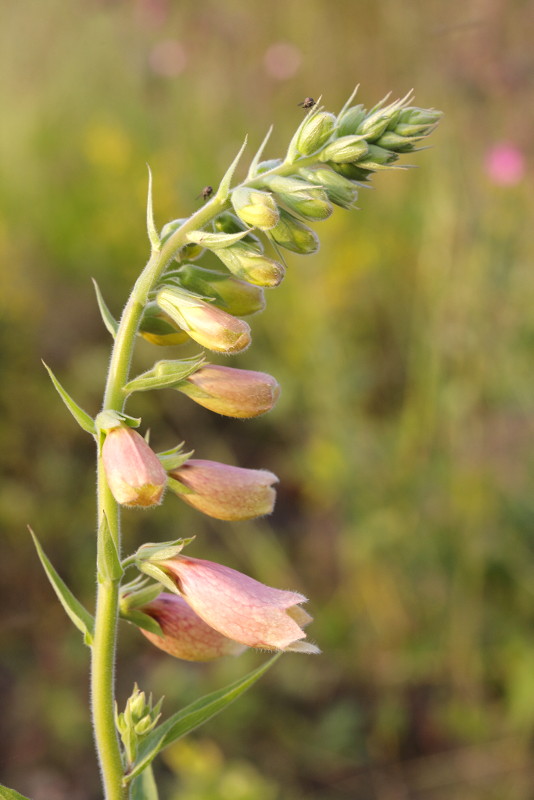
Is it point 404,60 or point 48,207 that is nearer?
point 404,60

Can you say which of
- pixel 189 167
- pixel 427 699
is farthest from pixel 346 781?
pixel 189 167

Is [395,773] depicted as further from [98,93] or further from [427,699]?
[98,93]

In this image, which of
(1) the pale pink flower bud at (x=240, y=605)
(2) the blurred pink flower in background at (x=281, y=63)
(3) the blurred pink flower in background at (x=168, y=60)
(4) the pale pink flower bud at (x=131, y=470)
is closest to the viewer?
(4) the pale pink flower bud at (x=131, y=470)

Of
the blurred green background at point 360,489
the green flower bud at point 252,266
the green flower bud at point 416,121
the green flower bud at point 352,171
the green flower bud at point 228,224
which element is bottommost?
the blurred green background at point 360,489

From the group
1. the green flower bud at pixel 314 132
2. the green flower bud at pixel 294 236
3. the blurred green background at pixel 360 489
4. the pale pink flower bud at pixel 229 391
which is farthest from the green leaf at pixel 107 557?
the blurred green background at pixel 360 489

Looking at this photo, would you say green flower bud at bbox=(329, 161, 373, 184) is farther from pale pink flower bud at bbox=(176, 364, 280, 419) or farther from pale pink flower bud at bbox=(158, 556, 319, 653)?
pale pink flower bud at bbox=(158, 556, 319, 653)

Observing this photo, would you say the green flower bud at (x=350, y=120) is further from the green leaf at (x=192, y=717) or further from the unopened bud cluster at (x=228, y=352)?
the green leaf at (x=192, y=717)
